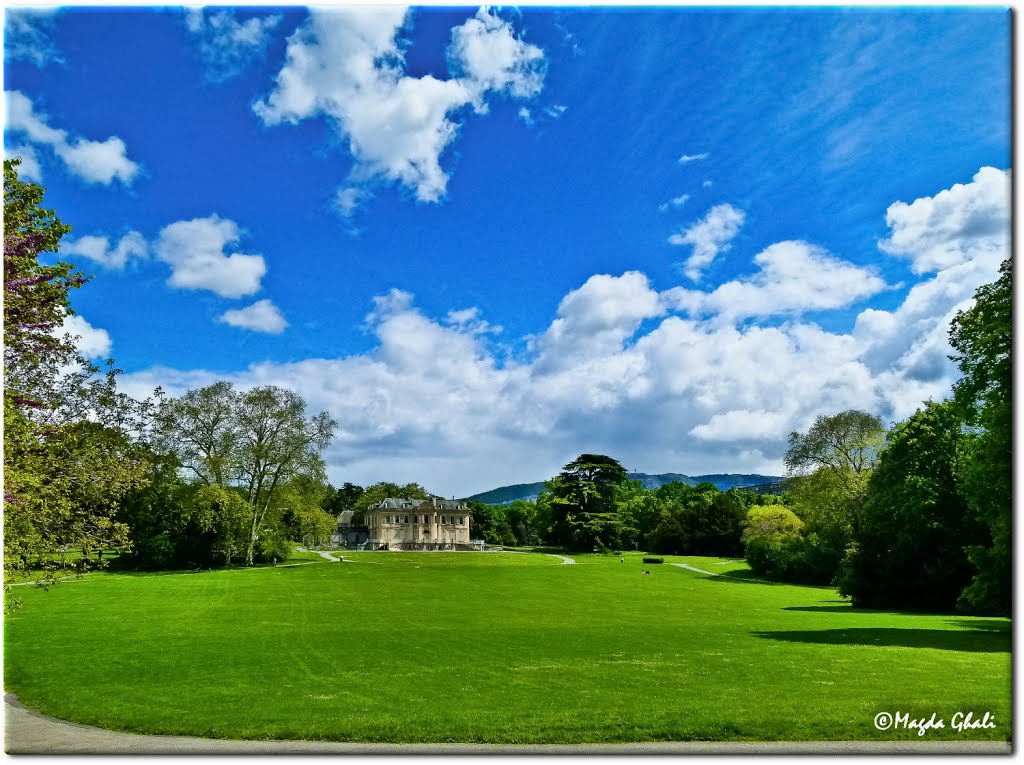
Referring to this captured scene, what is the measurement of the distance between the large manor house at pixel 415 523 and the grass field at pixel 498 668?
62.0m

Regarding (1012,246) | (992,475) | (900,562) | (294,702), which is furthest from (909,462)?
(294,702)

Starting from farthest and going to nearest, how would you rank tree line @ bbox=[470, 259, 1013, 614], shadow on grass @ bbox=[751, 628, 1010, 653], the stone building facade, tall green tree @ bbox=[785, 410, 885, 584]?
the stone building facade < tall green tree @ bbox=[785, 410, 885, 584] < shadow on grass @ bbox=[751, 628, 1010, 653] < tree line @ bbox=[470, 259, 1013, 614]

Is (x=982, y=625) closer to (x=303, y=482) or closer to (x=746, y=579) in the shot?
(x=746, y=579)

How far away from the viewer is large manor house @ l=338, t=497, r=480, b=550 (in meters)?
87.6

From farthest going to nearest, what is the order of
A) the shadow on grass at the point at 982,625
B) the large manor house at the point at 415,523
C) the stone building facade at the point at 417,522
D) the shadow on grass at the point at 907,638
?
the stone building facade at the point at 417,522, the large manor house at the point at 415,523, the shadow on grass at the point at 982,625, the shadow on grass at the point at 907,638

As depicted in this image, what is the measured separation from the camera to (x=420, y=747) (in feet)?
25.9

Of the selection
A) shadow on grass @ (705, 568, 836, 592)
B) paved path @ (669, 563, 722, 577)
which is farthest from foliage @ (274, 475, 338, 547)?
paved path @ (669, 563, 722, 577)

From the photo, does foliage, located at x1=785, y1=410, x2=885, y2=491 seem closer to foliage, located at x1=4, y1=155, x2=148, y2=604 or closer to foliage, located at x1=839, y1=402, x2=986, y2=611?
foliage, located at x1=839, y1=402, x2=986, y2=611

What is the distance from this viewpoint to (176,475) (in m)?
39.2

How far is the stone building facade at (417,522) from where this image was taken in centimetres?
8806

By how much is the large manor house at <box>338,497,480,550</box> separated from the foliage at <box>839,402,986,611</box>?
212 feet

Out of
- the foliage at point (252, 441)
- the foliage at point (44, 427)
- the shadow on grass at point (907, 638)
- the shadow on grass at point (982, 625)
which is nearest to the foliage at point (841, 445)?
the shadow on grass at point (982, 625)

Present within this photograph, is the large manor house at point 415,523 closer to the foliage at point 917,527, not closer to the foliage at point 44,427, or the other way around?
the foliage at point 917,527

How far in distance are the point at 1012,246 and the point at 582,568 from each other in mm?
43282
